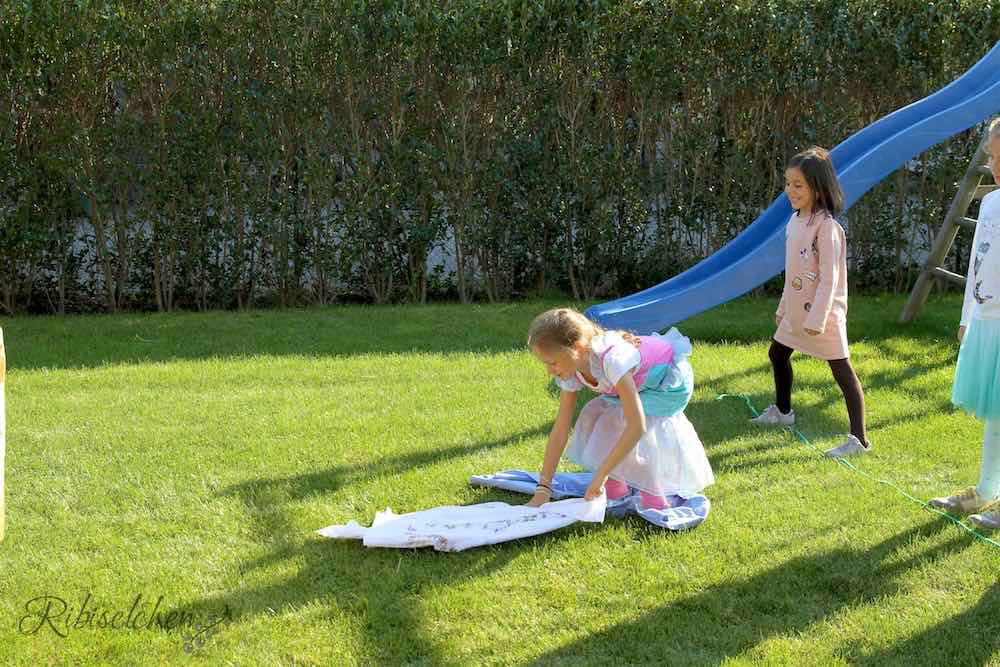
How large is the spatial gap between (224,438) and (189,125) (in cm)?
403

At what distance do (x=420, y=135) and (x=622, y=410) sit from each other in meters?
5.23

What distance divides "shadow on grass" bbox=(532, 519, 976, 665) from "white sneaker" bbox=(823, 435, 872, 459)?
3.43 ft

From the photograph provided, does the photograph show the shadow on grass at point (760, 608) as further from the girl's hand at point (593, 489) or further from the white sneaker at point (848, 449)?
the white sneaker at point (848, 449)

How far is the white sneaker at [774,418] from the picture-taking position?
18.6ft

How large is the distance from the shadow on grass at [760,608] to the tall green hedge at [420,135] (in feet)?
18.7

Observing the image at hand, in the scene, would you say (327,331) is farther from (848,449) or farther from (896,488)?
(896,488)

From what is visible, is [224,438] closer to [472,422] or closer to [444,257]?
[472,422]

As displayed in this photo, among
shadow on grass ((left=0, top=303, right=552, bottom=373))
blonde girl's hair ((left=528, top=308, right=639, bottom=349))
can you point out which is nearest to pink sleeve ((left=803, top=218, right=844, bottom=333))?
blonde girl's hair ((left=528, top=308, right=639, bottom=349))

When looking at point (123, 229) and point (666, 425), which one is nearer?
point (666, 425)

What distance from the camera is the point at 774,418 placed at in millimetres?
5676

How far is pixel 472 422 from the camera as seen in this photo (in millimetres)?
5715

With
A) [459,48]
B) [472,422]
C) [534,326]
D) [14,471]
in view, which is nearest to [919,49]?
[459,48]

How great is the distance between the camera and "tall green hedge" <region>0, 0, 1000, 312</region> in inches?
340

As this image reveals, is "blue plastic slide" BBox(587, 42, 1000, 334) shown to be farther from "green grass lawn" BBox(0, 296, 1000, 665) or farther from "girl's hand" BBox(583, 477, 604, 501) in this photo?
"girl's hand" BBox(583, 477, 604, 501)
